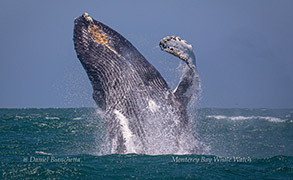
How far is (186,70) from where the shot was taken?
7176 millimetres

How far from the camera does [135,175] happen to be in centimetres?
521

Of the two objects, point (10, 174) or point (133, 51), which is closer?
point (10, 174)

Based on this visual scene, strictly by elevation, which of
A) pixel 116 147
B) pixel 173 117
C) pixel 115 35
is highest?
pixel 115 35

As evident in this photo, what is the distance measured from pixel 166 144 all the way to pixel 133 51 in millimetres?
2050

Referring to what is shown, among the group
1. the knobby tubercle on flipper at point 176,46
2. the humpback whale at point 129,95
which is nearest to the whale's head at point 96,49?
the humpback whale at point 129,95

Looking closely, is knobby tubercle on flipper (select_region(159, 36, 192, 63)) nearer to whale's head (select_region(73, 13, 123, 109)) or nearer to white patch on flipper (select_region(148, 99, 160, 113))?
whale's head (select_region(73, 13, 123, 109))

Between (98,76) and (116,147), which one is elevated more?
(98,76)

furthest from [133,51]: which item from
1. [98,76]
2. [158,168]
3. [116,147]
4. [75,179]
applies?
[75,179]

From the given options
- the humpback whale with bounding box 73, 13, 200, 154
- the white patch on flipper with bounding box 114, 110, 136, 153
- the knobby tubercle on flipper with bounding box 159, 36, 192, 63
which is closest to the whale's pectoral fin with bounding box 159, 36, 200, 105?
the knobby tubercle on flipper with bounding box 159, 36, 192, 63

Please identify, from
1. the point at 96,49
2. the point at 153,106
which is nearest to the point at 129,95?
the point at 153,106

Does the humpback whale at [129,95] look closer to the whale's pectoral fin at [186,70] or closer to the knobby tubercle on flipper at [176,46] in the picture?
the whale's pectoral fin at [186,70]

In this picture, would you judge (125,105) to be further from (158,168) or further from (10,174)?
(10,174)

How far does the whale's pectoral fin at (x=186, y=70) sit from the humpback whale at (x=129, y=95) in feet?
0.89

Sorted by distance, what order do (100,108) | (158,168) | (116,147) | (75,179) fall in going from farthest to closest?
(100,108), (116,147), (158,168), (75,179)
